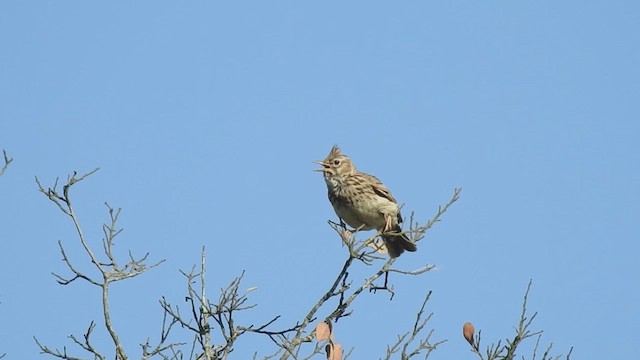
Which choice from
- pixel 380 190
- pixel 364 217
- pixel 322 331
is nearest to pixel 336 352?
pixel 322 331

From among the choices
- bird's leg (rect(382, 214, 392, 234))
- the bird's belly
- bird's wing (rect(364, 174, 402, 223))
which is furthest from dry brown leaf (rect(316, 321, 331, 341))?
bird's wing (rect(364, 174, 402, 223))

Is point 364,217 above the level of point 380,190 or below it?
below

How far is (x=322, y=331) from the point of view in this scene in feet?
19.1

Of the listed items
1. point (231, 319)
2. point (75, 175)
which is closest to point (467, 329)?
point (231, 319)

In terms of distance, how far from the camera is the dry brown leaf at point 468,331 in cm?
610

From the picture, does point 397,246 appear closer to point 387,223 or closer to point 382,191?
point 387,223

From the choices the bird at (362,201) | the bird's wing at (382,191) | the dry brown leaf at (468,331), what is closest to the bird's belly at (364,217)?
the bird at (362,201)

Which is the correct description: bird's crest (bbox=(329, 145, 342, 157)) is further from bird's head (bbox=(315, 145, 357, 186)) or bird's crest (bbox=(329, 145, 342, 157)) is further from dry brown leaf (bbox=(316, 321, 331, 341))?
dry brown leaf (bbox=(316, 321, 331, 341))

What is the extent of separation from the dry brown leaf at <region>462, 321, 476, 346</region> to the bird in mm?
2949

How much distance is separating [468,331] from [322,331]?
1066 mm

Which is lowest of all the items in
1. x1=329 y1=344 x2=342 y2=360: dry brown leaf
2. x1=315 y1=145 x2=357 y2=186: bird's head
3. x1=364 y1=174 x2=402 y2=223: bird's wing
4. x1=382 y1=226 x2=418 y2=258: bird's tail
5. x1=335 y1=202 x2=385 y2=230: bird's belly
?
x1=329 y1=344 x2=342 y2=360: dry brown leaf

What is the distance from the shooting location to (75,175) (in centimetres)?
560

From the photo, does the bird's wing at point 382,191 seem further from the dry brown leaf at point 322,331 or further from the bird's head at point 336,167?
the dry brown leaf at point 322,331

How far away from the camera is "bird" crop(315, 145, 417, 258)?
920 cm
